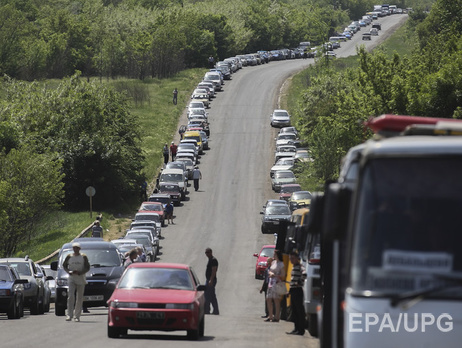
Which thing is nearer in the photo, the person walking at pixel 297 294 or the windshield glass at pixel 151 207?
the person walking at pixel 297 294

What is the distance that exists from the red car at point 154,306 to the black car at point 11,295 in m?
6.18

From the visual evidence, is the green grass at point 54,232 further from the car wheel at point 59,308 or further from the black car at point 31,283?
the car wheel at point 59,308

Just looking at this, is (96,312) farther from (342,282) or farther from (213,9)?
(213,9)

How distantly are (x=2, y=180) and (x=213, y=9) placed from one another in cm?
10143

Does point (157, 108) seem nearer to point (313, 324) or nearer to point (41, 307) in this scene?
point (41, 307)

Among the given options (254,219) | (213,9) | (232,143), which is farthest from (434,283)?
(213,9)

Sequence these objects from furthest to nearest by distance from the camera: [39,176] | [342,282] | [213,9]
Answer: [213,9] < [39,176] < [342,282]

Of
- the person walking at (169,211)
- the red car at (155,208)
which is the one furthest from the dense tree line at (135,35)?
the red car at (155,208)

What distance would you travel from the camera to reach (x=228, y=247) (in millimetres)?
50781

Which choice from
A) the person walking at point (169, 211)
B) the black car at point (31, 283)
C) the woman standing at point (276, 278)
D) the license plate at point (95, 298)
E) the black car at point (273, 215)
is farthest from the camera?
the person walking at point (169, 211)

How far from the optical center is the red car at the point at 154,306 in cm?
1762

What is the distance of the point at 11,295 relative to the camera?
23906 millimetres

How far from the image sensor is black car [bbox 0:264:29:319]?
23.8 m

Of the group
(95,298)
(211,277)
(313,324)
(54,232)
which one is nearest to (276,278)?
(313,324)
